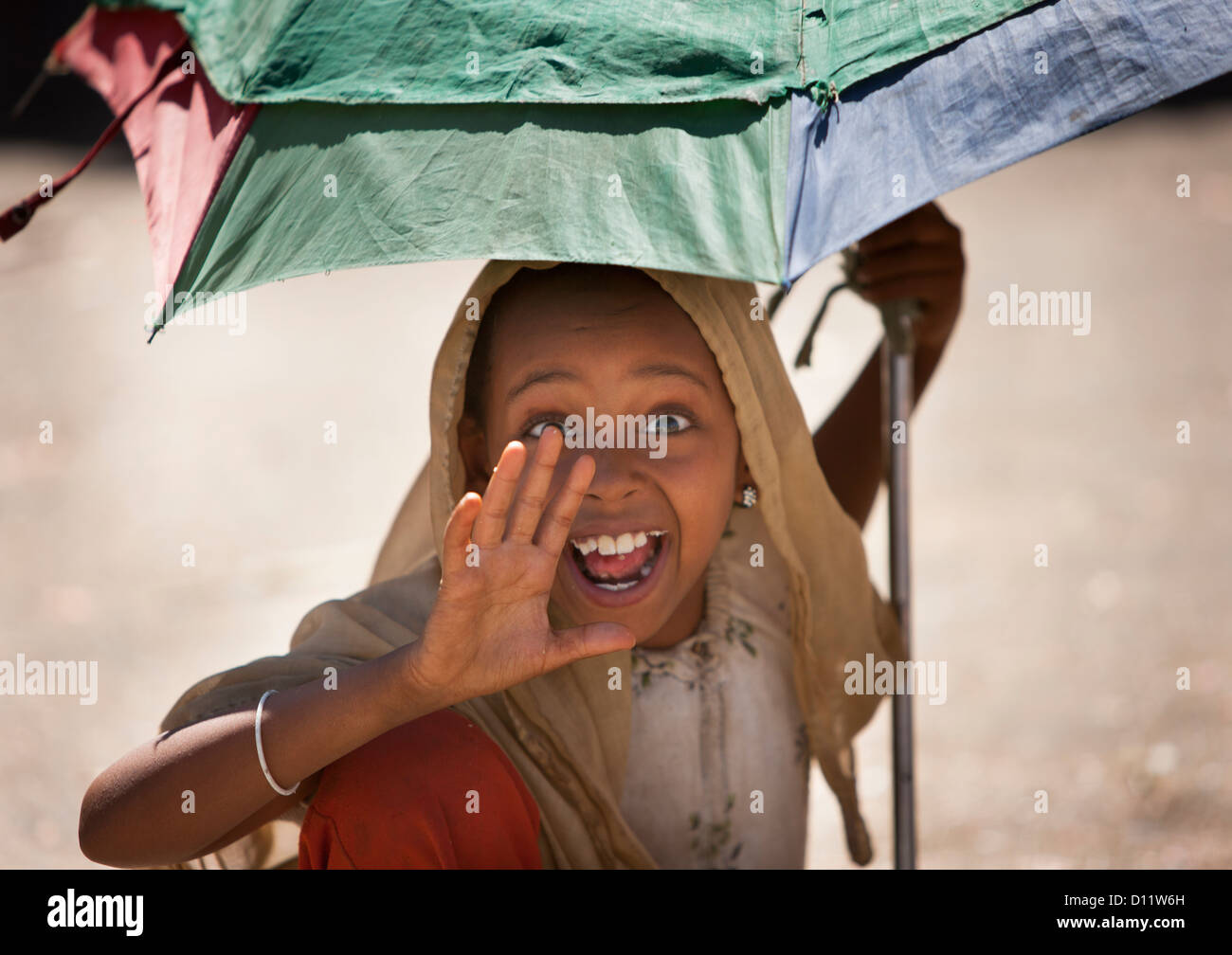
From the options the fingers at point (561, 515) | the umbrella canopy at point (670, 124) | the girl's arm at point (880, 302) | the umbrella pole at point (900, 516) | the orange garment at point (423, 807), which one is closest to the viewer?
the umbrella canopy at point (670, 124)

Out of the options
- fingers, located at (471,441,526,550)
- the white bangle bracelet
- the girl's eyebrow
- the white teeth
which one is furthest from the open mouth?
the white bangle bracelet

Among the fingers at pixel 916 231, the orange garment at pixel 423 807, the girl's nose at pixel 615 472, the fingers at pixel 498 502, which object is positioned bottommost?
the orange garment at pixel 423 807

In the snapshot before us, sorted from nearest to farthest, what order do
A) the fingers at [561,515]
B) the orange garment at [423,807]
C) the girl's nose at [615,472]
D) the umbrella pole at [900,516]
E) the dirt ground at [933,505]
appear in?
the fingers at [561,515] → the orange garment at [423,807] → the girl's nose at [615,472] → the umbrella pole at [900,516] → the dirt ground at [933,505]

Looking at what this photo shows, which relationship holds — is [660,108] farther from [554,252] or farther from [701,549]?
[701,549]

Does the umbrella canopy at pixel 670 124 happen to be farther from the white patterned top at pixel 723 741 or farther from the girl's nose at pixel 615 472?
the white patterned top at pixel 723 741

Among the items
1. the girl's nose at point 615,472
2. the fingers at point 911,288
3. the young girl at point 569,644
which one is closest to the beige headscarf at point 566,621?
the young girl at point 569,644

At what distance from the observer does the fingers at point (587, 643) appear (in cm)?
186

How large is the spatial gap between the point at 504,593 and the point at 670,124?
25.9 inches

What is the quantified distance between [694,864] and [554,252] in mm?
1264

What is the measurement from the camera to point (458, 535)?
1.77 metres

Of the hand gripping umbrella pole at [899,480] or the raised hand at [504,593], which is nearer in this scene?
the raised hand at [504,593]

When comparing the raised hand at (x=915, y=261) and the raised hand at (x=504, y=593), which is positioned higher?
the raised hand at (x=915, y=261)

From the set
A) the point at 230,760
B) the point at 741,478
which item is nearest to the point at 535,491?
the point at 230,760

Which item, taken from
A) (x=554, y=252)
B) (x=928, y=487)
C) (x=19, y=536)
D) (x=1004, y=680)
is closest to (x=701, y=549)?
(x=554, y=252)
